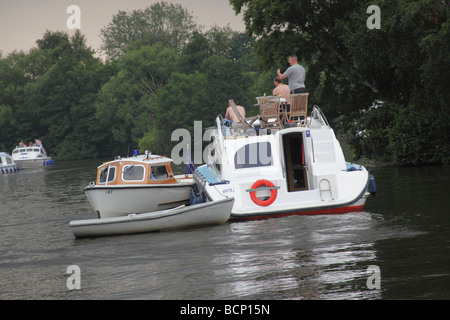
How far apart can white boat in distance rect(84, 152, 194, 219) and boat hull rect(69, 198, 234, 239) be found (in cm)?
178

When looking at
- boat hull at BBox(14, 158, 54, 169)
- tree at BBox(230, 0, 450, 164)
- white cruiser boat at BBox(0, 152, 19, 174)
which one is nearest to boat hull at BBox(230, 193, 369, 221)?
tree at BBox(230, 0, 450, 164)

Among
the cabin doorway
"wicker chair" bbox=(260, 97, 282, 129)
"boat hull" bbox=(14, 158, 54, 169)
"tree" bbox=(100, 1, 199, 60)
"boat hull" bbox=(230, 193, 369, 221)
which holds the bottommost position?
"boat hull" bbox=(230, 193, 369, 221)

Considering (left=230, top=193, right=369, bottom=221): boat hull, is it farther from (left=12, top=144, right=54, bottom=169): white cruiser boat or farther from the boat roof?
(left=12, top=144, right=54, bottom=169): white cruiser boat

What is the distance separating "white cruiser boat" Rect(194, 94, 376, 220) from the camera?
1686 cm

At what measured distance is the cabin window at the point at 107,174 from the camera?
19.2 metres

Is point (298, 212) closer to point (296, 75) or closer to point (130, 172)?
point (296, 75)

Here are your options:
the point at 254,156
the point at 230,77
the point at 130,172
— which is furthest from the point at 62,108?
the point at 254,156

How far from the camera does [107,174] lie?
19.4 m

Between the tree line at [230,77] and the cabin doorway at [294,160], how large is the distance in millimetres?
6627

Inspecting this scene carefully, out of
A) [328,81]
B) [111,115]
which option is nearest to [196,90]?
[111,115]

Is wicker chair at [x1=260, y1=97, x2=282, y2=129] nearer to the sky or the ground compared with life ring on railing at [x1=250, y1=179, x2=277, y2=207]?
nearer to the sky

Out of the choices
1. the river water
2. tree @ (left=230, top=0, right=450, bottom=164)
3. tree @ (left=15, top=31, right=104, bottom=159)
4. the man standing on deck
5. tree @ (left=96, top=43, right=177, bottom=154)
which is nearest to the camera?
the river water

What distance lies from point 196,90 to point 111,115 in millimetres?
14552

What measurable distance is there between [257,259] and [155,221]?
4.44m
